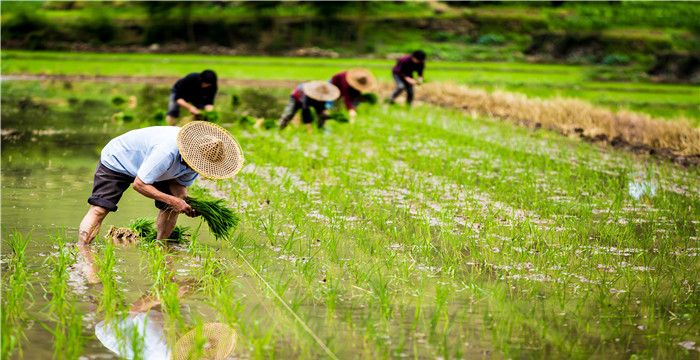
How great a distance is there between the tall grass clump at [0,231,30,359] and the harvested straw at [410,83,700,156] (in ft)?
28.5

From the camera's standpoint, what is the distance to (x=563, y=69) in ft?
103

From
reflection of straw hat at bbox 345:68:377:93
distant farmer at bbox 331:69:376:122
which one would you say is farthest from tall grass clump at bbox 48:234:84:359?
reflection of straw hat at bbox 345:68:377:93

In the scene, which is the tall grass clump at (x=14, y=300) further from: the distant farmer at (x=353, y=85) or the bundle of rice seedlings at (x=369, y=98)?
the bundle of rice seedlings at (x=369, y=98)

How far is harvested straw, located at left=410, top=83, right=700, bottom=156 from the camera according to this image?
12820 mm

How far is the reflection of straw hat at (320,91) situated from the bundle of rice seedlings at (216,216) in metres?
6.62

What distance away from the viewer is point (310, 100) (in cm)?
1348

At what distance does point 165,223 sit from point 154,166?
2.20ft

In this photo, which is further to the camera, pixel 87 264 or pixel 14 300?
pixel 87 264

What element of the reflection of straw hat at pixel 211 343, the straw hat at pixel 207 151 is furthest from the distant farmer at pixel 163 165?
the reflection of straw hat at pixel 211 343

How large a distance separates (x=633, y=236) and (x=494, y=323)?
260 centimetres

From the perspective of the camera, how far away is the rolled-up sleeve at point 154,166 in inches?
227

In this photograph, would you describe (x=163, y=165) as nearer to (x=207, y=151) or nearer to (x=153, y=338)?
(x=207, y=151)

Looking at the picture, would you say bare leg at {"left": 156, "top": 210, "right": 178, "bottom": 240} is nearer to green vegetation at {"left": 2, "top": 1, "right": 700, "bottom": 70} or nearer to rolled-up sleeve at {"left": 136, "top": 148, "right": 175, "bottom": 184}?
rolled-up sleeve at {"left": 136, "top": 148, "right": 175, "bottom": 184}

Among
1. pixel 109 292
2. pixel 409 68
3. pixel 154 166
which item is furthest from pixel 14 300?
pixel 409 68
